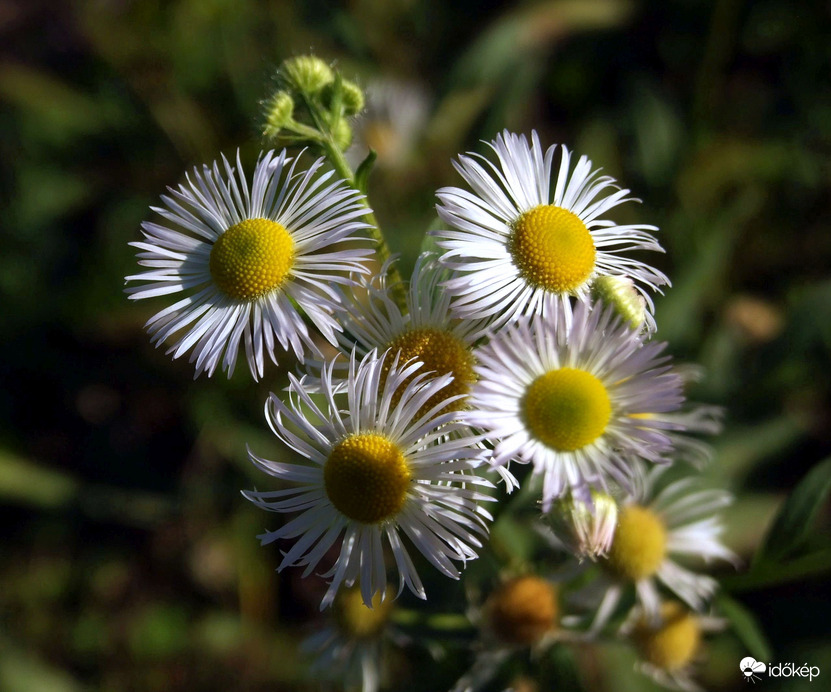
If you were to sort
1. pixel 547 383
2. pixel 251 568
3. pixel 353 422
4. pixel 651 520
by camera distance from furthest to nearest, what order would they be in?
1. pixel 251 568
2. pixel 651 520
3. pixel 353 422
4. pixel 547 383

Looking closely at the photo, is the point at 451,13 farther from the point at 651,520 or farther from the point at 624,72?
the point at 651,520

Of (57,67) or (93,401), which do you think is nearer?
(93,401)

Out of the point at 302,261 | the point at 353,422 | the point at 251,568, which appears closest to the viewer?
the point at 353,422

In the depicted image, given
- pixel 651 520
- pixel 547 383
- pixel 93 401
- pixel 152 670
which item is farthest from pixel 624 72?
pixel 152 670

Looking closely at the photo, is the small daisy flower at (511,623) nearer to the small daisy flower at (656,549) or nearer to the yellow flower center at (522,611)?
the yellow flower center at (522,611)

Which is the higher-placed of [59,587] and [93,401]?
[93,401]

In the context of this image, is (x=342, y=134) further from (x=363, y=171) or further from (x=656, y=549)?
(x=656, y=549)

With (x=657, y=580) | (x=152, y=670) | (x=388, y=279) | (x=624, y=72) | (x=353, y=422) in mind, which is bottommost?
(x=152, y=670)
